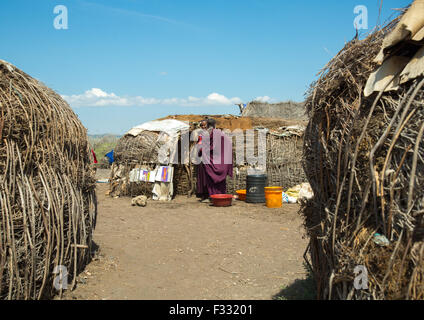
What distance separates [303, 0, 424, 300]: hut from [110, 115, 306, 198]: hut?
9.02 metres

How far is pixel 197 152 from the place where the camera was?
11688 mm

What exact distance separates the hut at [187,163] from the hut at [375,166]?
902 cm

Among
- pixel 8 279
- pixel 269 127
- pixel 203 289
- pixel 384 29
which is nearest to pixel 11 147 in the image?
pixel 8 279

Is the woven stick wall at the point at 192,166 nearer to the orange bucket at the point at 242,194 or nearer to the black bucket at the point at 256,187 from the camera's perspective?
the orange bucket at the point at 242,194

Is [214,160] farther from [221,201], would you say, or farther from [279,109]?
[279,109]

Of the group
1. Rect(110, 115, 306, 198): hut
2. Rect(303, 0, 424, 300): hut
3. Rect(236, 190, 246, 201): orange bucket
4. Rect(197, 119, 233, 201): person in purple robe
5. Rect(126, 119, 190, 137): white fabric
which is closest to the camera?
Rect(303, 0, 424, 300): hut

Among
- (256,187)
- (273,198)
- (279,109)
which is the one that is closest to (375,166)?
(273,198)

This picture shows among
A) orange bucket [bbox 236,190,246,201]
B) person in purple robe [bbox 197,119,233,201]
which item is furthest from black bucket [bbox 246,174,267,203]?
person in purple robe [bbox 197,119,233,201]

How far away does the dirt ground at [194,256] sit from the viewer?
441 centimetres

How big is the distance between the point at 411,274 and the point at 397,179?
0.64 metres

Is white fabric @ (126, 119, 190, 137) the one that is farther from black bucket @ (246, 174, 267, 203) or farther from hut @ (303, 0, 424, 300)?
hut @ (303, 0, 424, 300)

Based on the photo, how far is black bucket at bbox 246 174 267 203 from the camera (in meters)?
10.8

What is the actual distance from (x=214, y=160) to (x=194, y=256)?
529 centimetres
